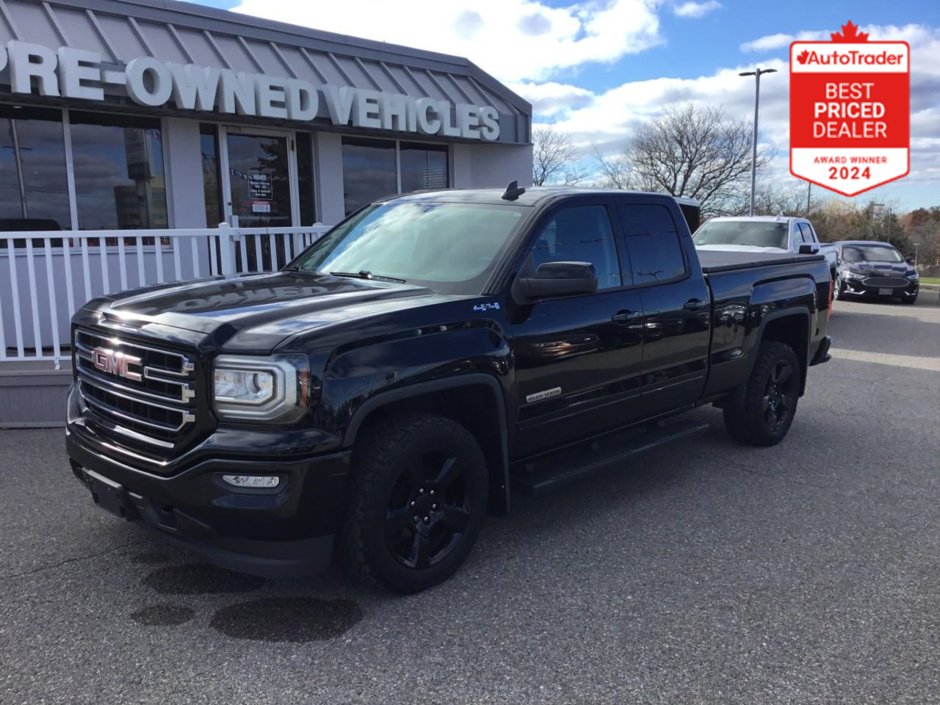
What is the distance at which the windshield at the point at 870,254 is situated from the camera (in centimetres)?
1972

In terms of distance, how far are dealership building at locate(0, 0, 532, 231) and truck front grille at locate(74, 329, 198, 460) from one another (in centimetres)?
584

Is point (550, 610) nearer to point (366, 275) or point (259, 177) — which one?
point (366, 275)

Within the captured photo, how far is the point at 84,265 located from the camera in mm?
6312

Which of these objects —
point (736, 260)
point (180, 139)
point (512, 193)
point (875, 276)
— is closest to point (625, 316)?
point (512, 193)

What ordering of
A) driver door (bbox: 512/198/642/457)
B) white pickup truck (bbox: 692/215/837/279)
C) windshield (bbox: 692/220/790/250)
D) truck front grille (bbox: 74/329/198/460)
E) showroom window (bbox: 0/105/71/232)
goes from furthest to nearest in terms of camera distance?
windshield (bbox: 692/220/790/250) → white pickup truck (bbox: 692/215/837/279) → showroom window (bbox: 0/105/71/232) → driver door (bbox: 512/198/642/457) → truck front grille (bbox: 74/329/198/460)

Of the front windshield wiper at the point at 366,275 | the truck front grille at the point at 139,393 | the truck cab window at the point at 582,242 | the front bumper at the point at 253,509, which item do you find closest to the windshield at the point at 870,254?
the truck cab window at the point at 582,242

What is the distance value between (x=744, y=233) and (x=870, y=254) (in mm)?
8342

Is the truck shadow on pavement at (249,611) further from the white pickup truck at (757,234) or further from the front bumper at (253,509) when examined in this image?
the white pickup truck at (757,234)

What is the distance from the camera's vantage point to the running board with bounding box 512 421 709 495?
396cm

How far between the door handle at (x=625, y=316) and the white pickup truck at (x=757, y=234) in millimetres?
9376

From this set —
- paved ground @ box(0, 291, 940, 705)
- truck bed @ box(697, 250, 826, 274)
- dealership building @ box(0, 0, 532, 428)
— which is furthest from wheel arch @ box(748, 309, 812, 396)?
dealership building @ box(0, 0, 532, 428)

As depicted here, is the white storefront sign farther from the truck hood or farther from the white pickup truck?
the truck hood

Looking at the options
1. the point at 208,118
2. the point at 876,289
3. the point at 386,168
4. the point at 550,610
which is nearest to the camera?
the point at 550,610

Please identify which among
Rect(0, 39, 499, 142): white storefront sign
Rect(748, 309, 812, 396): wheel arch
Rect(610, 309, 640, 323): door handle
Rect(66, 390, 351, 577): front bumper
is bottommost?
Rect(66, 390, 351, 577): front bumper
